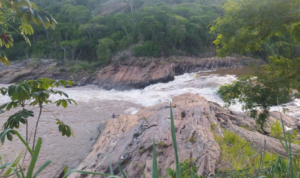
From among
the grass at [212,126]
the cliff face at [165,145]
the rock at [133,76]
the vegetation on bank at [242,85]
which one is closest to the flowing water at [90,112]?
the vegetation on bank at [242,85]

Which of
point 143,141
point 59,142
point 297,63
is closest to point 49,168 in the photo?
point 59,142

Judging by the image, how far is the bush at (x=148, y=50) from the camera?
2316 cm

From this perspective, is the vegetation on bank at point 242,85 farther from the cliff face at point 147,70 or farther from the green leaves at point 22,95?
the cliff face at point 147,70

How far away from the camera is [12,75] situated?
2055 cm

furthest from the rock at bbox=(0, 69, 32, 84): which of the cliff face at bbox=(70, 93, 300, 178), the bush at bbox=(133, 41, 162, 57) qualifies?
the cliff face at bbox=(70, 93, 300, 178)

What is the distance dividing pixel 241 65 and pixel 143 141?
2254 cm

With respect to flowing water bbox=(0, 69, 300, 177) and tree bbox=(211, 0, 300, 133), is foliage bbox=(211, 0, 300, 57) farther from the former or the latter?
flowing water bbox=(0, 69, 300, 177)

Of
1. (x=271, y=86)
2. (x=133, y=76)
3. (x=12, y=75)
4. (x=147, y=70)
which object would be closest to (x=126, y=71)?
(x=133, y=76)

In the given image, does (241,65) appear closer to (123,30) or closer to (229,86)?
(123,30)

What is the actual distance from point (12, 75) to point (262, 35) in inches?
935

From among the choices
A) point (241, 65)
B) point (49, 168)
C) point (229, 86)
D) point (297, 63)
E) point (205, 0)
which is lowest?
point (241, 65)

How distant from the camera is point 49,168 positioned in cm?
514

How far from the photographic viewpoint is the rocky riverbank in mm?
18531

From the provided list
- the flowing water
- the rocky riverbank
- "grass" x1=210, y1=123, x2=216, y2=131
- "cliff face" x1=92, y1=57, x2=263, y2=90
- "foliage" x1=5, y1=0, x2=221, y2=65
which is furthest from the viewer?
"foliage" x1=5, y1=0, x2=221, y2=65
